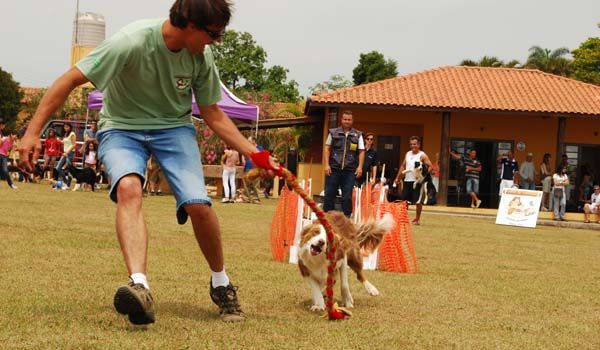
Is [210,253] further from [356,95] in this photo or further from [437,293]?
[356,95]

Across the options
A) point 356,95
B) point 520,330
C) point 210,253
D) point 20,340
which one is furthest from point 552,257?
point 356,95

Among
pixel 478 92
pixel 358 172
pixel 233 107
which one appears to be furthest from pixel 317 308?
pixel 478 92

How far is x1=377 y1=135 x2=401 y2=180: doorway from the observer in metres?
35.3

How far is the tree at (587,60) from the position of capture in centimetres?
5928

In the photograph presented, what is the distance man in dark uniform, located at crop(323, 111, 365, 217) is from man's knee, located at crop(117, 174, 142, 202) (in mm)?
8081

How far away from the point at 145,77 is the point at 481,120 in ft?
101

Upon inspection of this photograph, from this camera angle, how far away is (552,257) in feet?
42.7

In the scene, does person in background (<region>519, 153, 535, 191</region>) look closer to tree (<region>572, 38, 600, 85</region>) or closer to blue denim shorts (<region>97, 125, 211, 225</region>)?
blue denim shorts (<region>97, 125, 211, 225</region>)

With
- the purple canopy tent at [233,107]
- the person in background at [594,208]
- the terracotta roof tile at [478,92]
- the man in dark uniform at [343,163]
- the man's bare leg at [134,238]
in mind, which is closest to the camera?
the man's bare leg at [134,238]

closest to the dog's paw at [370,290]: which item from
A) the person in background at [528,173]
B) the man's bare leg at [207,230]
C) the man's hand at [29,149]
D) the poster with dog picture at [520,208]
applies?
the man's bare leg at [207,230]

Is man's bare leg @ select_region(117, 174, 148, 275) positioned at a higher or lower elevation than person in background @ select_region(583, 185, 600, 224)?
higher

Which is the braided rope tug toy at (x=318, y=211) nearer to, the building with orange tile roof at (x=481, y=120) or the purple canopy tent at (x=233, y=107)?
the purple canopy tent at (x=233, y=107)

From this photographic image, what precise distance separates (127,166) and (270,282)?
2.89 meters

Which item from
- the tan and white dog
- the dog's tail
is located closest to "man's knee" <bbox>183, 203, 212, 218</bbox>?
the tan and white dog
